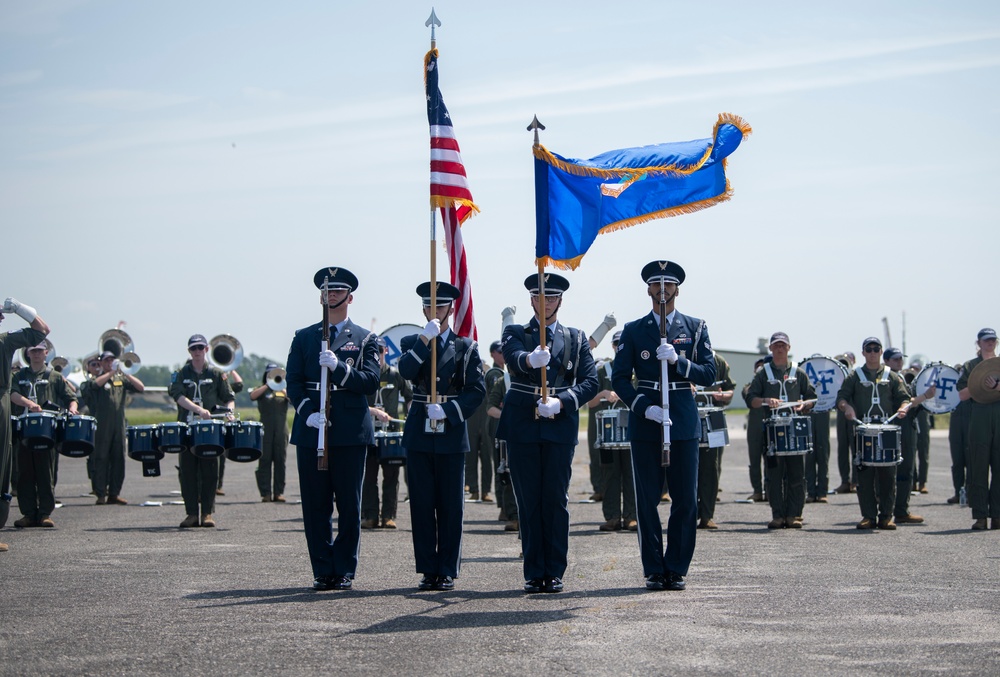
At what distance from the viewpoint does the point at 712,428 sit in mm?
16297

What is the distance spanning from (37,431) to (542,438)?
344 inches

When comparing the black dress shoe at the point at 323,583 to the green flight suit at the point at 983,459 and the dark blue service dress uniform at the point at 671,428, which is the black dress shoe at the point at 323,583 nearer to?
the dark blue service dress uniform at the point at 671,428

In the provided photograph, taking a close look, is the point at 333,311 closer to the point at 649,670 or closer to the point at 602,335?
the point at 602,335

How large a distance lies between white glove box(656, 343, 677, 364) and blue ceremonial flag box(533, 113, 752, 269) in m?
1.07

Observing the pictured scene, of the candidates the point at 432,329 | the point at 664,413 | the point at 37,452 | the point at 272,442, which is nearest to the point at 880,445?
the point at 664,413

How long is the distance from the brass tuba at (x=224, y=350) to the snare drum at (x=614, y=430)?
8241 millimetres

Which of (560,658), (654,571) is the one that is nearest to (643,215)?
(654,571)

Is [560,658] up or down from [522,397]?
down

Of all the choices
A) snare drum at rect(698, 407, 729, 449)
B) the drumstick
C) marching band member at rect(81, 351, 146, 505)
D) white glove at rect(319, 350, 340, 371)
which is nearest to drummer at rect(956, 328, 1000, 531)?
the drumstick

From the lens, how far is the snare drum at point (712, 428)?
633 inches

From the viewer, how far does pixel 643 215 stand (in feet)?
37.9

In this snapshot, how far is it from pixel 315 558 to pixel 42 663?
3.17 metres

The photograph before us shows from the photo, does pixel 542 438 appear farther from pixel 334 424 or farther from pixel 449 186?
pixel 449 186

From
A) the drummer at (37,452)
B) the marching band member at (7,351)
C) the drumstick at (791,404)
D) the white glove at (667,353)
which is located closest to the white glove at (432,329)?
the white glove at (667,353)
